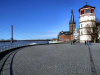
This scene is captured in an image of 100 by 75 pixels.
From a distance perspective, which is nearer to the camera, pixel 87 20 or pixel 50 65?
pixel 50 65

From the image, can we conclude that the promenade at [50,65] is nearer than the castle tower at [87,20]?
Yes

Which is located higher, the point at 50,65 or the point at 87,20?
the point at 87,20

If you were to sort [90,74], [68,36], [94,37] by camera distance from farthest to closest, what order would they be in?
[68,36], [94,37], [90,74]

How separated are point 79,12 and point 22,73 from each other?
164 ft

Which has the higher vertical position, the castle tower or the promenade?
the castle tower

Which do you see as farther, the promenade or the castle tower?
the castle tower

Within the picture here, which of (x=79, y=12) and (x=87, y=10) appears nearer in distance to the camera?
(x=87, y=10)

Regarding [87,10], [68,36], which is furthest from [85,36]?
[68,36]

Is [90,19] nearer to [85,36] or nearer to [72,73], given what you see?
[85,36]

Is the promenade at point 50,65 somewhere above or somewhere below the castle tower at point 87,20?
below

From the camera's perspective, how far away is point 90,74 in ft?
14.7

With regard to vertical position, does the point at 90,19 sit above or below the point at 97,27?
above

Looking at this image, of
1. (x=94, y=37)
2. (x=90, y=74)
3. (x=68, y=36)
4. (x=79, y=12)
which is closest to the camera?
(x=90, y=74)

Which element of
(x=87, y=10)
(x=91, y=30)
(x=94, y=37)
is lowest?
(x=94, y=37)
